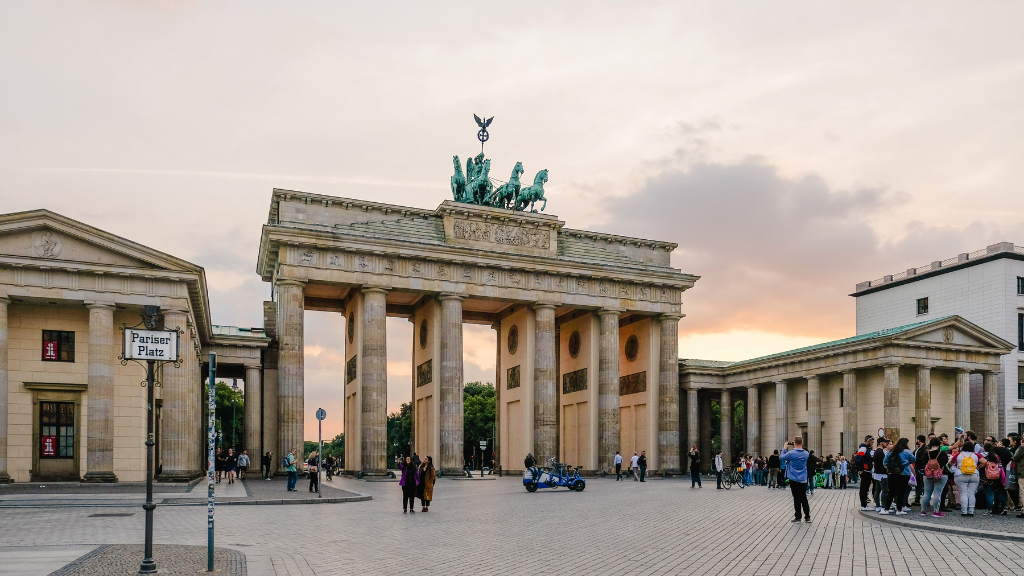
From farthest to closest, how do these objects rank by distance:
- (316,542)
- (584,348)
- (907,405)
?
(584,348) → (907,405) → (316,542)

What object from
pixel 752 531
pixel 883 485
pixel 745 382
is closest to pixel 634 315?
pixel 745 382

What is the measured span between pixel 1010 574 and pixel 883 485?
11855 mm

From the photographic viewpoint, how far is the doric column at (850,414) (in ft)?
171

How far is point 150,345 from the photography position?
44.9 feet

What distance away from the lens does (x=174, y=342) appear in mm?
14156

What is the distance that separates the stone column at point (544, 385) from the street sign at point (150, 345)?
44.9m

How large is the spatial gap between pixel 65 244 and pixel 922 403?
44.9 meters

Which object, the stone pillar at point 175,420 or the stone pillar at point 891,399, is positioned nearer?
the stone pillar at point 175,420

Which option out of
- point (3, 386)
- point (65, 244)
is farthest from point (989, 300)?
point (3, 386)

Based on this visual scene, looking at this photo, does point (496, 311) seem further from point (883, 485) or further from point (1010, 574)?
point (1010, 574)

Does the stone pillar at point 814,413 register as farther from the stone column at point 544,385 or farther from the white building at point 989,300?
the stone column at point 544,385

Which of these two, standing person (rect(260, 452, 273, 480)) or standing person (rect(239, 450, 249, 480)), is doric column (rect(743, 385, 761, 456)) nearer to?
standing person (rect(260, 452, 273, 480))

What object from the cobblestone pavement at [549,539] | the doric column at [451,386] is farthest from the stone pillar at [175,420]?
the doric column at [451,386]

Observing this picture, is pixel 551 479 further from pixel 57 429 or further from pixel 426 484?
pixel 57 429
